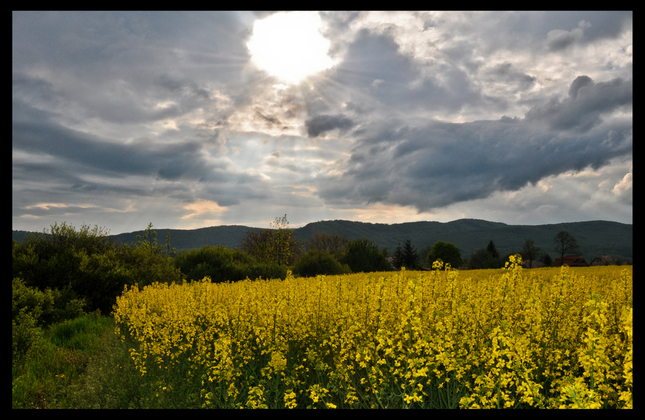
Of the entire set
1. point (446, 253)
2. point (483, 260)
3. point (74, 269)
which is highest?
point (74, 269)

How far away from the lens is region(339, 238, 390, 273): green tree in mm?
46844

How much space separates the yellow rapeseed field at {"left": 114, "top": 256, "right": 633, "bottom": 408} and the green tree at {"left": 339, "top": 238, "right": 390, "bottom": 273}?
37.4 meters

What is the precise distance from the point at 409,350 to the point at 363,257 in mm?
43423

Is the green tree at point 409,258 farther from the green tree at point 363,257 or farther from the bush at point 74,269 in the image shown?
the bush at point 74,269

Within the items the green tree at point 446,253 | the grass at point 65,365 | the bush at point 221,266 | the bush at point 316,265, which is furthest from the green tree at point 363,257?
the grass at point 65,365

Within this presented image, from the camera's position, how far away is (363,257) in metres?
47.5

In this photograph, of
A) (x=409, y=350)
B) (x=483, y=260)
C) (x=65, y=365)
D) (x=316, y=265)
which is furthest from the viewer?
(x=483, y=260)

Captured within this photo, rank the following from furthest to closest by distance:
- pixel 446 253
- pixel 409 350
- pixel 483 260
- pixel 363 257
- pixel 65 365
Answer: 1. pixel 483 260
2. pixel 446 253
3. pixel 363 257
4. pixel 65 365
5. pixel 409 350

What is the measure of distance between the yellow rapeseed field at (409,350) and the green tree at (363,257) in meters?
37.4

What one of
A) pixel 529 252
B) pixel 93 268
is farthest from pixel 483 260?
pixel 93 268

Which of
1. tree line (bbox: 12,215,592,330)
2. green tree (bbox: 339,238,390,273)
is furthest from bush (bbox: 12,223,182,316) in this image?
green tree (bbox: 339,238,390,273)

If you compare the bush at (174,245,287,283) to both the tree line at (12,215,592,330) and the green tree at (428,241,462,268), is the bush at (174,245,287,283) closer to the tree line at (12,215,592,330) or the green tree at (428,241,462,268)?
the tree line at (12,215,592,330)

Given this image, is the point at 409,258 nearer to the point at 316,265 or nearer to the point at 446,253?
the point at 446,253
